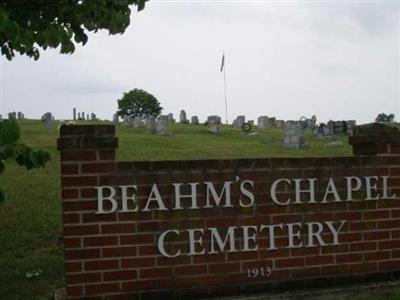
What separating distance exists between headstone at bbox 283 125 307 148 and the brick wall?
1525 centimetres

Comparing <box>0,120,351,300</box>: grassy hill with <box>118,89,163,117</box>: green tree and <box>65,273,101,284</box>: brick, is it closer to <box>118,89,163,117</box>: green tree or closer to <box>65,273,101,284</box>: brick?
<box>65,273,101,284</box>: brick

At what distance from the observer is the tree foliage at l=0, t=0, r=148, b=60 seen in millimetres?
4941

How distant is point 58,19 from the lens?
5.38 meters

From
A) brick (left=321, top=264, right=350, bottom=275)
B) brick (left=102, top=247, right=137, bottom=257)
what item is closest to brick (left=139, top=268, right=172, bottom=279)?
brick (left=102, top=247, right=137, bottom=257)

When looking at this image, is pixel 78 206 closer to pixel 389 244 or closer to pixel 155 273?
pixel 155 273

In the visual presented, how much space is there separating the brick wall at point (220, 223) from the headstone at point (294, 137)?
15.2m

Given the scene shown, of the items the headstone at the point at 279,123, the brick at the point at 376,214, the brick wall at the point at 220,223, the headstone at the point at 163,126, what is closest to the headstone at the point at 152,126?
the headstone at the point at 163,126

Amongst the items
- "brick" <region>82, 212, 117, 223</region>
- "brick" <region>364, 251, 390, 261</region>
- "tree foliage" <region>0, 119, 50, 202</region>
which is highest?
"tree foliage" <region>0, 119, 50, 202</region>

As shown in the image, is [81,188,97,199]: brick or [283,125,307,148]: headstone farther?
[283,125,307,148]: headstone

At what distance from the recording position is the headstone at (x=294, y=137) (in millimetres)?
20734

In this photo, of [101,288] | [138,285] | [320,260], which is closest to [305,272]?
[320,260]

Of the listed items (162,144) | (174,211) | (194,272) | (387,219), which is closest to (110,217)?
(174,211)

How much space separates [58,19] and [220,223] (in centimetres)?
231

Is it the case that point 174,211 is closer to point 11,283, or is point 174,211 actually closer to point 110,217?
point 110,217
